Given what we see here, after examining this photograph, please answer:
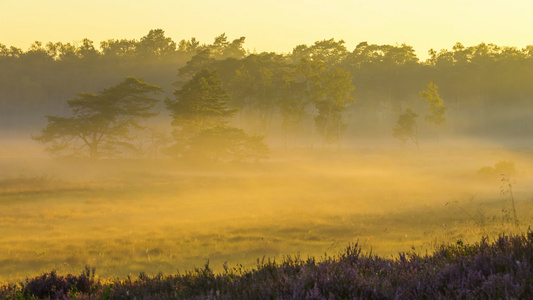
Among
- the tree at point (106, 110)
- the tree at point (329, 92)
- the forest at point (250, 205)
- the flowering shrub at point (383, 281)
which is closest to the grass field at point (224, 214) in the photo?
the forest at point (250, 205)

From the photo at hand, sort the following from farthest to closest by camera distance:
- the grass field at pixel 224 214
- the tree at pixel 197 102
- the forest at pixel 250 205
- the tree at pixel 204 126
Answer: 1. the tree at pixel 204 126
2. the tree at pixel 197 102
3. the grass field at pixel 224 214
4. the forest at pixel 250 205

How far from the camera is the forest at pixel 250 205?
4.04m

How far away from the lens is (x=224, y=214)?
82.4ft

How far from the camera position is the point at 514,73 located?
127 m

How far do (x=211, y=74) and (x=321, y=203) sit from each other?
2925 cm

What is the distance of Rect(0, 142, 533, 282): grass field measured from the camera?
48.4 ft

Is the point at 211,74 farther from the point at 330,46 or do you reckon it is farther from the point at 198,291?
the point at 330,46

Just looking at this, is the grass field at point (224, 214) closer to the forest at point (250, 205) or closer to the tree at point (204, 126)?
the forest at point (250, 205)

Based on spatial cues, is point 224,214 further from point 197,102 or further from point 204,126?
point 204,126

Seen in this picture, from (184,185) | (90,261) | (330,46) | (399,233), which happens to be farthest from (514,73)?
(90,261)

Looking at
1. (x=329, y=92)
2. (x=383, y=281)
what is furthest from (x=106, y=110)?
(x=383, y=281)

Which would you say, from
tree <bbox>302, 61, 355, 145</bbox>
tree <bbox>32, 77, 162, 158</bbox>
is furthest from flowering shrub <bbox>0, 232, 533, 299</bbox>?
tree <bbox>302, 61, 355, 145</bbox>

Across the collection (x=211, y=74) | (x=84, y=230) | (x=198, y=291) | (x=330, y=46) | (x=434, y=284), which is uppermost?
(x=330, y=46)

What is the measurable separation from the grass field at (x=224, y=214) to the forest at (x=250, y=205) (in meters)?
0.13
